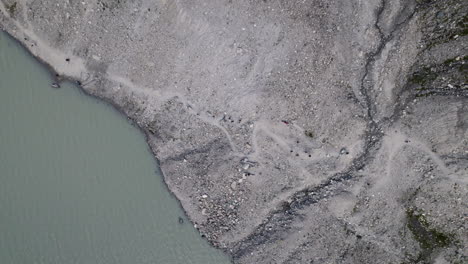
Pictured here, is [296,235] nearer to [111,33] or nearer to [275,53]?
[275,53]

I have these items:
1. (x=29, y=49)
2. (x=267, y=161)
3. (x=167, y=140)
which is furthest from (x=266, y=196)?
(x=29, y=49)

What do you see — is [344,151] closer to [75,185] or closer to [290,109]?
[290,109]

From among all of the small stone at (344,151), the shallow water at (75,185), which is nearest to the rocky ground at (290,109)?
the small stone at (344,151)

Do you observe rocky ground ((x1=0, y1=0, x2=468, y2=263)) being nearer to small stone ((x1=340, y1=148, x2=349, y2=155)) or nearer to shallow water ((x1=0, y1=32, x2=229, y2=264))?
small stone ((x1=340, y1=148, x2=349, y2=155))

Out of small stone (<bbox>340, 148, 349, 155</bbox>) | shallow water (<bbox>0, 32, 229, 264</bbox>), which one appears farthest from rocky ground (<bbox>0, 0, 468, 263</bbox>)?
shallow water (<bbox>0, 32, 229, 264</bbox>)

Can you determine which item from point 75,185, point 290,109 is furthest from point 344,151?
point 75,185

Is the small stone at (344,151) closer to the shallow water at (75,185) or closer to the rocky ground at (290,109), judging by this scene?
the rocky ground at (290,109)
